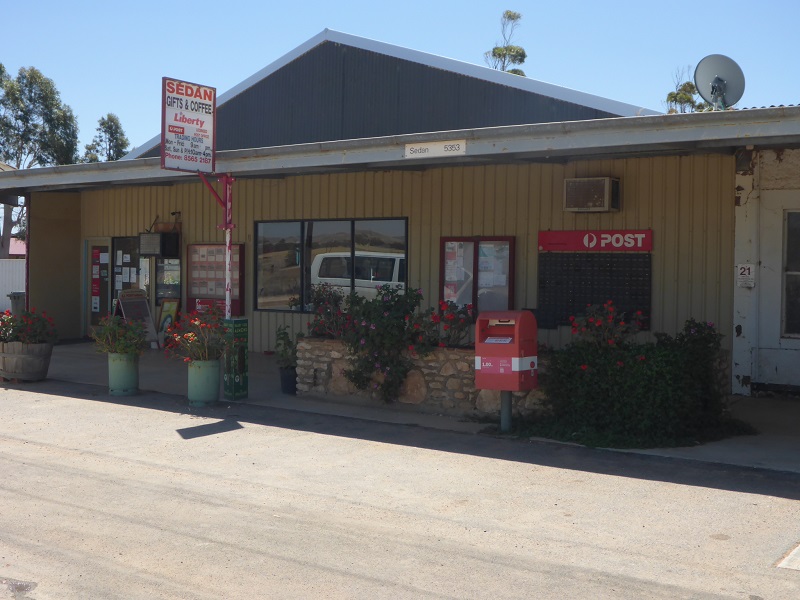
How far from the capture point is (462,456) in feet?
27.3

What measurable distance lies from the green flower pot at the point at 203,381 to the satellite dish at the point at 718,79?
6.99 metres

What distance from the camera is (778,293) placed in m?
10.9

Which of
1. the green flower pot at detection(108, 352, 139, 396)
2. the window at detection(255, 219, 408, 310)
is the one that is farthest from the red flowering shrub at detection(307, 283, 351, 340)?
the window at detection(255, 219, 408, 310)

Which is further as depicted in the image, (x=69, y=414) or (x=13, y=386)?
(x=13, y=386)

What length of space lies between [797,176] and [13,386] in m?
10.7

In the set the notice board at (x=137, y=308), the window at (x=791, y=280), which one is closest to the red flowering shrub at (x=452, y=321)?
the window at (x=791, y=280)

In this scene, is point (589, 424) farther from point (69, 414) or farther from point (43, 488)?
point (69, 414)

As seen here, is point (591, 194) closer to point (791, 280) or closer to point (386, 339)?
point (791, 280)

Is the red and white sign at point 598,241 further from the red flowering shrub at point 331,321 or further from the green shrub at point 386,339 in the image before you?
the red flowering shrub at point 331,321

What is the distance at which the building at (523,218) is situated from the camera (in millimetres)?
10367

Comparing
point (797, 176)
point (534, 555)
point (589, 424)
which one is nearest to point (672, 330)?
point (797, 176)

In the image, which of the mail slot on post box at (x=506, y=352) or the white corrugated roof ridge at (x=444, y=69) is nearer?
the mail slot on post box at (x=506, y=352)

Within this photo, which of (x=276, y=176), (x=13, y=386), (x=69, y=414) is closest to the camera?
(x=69, y=414)

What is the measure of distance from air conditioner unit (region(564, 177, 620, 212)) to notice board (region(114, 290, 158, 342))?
8588 millimetres
